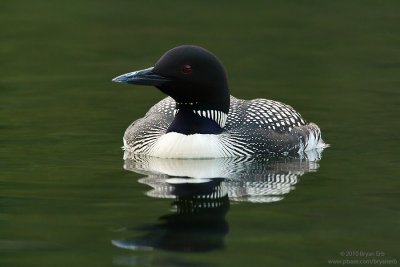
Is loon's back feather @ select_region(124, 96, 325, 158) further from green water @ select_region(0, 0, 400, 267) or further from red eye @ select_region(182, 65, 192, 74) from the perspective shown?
red eye @ select_region(182, 65, 192, 74)

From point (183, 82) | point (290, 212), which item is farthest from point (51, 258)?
point (183, 82)

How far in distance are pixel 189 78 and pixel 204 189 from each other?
54.4 inches

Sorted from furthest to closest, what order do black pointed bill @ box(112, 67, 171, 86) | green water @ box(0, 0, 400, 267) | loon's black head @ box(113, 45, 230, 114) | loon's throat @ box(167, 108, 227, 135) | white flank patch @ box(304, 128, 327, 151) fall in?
white flank patch @ box(304, 128, 327, 151), loon's throat @ box(167, 108, 227, 135), loon's black head @ box(113, 45, 230, 114), black pointed bill @ box(112, 67, 171, 86), green water @ box(0, 0, 400, 267)

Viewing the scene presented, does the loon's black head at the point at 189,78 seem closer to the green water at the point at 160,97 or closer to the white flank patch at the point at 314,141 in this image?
the green water at the point at 160,97

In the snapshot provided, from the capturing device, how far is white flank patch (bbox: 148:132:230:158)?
9.41 meters

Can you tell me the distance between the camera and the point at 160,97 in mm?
12219

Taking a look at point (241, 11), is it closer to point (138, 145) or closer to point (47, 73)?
point (47, 73)

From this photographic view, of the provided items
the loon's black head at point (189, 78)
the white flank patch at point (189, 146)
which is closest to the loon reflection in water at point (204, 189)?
the white flank patch at point (189, 146)

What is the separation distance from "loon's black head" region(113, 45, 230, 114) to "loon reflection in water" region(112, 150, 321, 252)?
0.48 m

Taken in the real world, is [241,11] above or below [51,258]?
above

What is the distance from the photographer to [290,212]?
24.2 ft

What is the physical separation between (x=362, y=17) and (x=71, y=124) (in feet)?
22.3

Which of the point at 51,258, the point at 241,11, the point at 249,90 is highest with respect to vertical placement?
the point at 241,11

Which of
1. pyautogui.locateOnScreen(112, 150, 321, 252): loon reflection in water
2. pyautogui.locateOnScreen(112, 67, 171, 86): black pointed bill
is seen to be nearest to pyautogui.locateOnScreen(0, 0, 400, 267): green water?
pyautogui.locateOnScreen(112, 150, 321, 252): loon reflection in water
